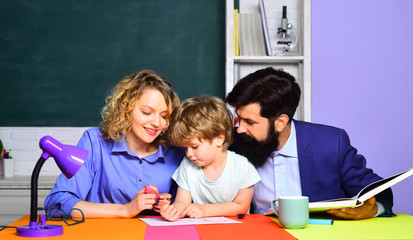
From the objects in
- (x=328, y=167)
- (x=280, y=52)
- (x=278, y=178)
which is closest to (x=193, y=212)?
(x=278, y=178)

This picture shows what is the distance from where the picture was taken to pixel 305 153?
84.0 inches

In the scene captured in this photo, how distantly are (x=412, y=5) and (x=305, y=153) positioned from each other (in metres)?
A: 2.04

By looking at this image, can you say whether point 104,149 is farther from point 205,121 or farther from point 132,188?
point 205,121

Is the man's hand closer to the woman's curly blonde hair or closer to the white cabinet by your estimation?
the woman's curly blonde hair

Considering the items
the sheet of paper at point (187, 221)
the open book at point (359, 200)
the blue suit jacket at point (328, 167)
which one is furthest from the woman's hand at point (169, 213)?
the blue suit jacket at point (328, 167)

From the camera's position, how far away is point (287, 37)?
358 cm

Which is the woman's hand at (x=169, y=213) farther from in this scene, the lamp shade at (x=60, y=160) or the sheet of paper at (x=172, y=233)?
the lamp shade at (x=60, y=160)

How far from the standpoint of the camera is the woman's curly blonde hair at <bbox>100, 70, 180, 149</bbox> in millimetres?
2053

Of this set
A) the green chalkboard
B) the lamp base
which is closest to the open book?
the lamp base

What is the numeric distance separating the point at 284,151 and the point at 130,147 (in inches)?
28.4

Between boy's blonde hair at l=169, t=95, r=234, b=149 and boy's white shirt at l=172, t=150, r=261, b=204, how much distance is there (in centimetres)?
12

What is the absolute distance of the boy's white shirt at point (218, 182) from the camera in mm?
1984

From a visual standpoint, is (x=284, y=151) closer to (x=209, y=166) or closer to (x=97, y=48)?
(x=209, y=166)

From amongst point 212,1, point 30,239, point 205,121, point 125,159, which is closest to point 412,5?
point 212,1
